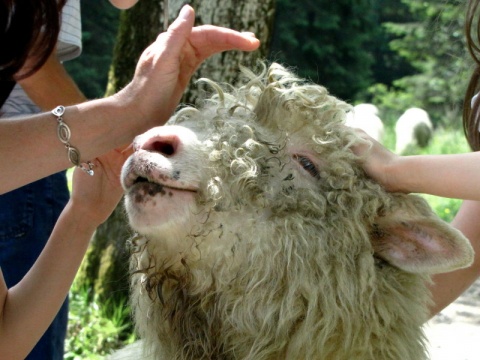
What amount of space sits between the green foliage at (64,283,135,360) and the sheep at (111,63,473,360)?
2857 mm

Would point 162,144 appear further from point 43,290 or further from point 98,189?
point 43,290

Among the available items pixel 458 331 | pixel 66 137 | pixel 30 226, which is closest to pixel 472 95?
pixel 66 137

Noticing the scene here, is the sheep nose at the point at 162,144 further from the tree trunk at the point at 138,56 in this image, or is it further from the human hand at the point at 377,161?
the tree trunk at the point at 138,56

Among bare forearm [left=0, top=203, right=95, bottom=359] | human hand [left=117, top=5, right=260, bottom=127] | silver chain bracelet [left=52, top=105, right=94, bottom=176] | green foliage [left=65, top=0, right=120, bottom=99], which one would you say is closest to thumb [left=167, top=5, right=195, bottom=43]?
human hand [left=117, top=5, right=260, bottom=127]

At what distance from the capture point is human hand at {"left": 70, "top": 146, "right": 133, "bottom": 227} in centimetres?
285

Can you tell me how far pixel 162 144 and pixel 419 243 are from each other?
0.86 m

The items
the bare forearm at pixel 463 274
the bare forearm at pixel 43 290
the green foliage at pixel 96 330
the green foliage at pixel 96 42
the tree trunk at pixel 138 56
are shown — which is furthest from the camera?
the green foliage at pixel 96 42

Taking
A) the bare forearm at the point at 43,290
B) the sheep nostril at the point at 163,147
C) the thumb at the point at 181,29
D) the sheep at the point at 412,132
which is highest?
the thumb at the point at 181,29

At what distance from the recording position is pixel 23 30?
2.34 metres

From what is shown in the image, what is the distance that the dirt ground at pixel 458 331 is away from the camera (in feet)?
13.8

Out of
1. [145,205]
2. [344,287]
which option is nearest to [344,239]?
[344,287]

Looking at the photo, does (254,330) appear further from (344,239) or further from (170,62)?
(170,62)

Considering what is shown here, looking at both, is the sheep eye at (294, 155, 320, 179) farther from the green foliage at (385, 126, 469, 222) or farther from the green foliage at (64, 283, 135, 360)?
the green foliage at (385, 126, 469, 222)

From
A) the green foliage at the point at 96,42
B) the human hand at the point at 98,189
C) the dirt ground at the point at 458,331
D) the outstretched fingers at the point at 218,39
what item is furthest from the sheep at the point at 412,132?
the outstretched fingers at the point at 218,39
